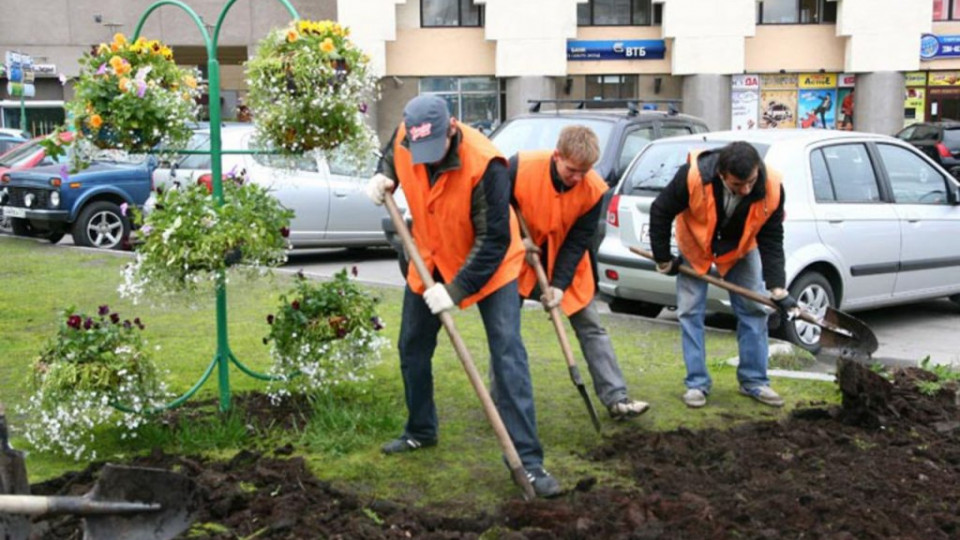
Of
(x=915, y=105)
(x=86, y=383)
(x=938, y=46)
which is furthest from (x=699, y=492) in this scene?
(x=915, y=105)

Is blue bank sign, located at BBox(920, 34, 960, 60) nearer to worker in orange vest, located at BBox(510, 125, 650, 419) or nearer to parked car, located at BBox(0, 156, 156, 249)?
parked car, located at BBox(0, 156, 156, 249)

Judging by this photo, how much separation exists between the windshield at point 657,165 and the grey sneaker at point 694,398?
9.32 feet

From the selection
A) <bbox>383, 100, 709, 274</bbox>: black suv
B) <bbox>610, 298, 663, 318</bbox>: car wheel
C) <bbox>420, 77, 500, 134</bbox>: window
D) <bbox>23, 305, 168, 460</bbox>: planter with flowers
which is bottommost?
<bbox>610, 298, 663, 318</bbox>: car wheel

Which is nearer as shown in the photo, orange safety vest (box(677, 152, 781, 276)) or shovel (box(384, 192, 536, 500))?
shovel (box(384, 192, 536, 500))

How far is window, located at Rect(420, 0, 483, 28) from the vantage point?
122 feet

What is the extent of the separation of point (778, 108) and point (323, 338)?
34.5 metres

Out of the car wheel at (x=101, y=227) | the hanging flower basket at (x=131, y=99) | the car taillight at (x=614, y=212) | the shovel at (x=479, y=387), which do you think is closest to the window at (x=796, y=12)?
the car wheel at (x=101, y=227)

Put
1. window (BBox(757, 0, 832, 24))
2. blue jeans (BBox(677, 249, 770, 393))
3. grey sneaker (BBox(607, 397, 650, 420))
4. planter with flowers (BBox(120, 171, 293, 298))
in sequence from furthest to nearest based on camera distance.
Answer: window (BBox(757, 0, 832, 24)) < blue jeans (BBox(677, 249, 770, 393)) < grey sneaker (BBox(607, 397, 650, 420)) < planter with flowers (BBox(120, 171, 293, 298))

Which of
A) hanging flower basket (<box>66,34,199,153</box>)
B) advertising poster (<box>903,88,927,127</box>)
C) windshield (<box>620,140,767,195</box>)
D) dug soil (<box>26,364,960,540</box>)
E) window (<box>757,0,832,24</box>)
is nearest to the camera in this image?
dug soil (<box>26,364,960,540</box>)

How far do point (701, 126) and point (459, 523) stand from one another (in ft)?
28.4

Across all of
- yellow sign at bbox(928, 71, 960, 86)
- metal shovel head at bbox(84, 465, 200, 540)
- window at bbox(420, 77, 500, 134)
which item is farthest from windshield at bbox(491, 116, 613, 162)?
yellow sign at bbox(928, 71, 960, 86)

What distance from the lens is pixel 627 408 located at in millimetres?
6258

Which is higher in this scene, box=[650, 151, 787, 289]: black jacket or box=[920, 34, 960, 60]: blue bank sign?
box=[920, 34, 960, 60]: blue bank sign

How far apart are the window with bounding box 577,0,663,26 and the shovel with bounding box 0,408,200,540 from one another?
34981 millimetres
